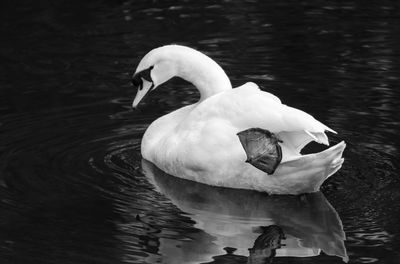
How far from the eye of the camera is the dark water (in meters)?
7.70

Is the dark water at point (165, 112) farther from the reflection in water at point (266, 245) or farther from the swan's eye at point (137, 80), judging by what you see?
the swan's eye at point (137, 80)

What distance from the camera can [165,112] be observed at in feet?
35.1

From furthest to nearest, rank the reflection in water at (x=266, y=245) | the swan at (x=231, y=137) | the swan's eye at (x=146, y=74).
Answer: the swan's eye at (x=146, y=74), the swan at (x=231, y=137), the reflection in water at (x=266, y=245)

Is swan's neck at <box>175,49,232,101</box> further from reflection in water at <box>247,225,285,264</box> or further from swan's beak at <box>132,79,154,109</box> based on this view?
reflection in water at <box>247,225,285,264</box>

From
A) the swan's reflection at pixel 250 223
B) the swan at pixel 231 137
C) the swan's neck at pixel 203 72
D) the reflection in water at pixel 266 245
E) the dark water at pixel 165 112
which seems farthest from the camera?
the swan's neck at pixel 203 72

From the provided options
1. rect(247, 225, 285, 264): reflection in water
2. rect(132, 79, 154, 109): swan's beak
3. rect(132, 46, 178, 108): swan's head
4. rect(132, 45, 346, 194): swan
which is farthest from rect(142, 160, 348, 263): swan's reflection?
rect(132, 46, 178, 108): swan's head

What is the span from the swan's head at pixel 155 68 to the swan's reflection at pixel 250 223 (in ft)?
2.85

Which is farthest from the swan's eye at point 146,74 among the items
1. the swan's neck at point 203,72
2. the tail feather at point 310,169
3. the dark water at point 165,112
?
the tail feather at point 310,169

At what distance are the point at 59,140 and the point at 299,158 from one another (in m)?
2.55

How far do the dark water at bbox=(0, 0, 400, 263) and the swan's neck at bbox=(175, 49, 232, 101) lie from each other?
819 mm

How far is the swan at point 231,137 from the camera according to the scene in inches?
323

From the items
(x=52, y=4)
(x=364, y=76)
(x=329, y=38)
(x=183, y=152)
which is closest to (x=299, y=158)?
(x=183, y=152)

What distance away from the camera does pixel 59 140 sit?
388 inches

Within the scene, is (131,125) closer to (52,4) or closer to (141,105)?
(141,105)
